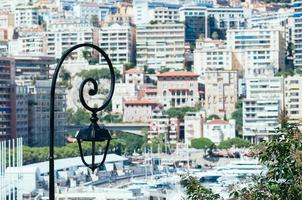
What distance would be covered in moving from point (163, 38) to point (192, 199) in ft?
194

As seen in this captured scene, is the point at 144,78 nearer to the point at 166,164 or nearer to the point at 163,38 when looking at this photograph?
the point at 163,38

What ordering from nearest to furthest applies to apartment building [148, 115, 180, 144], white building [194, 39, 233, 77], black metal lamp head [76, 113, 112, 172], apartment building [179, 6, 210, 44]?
black metal lamp head [76, 113, 112, 172]
apartment building [148, 115, 180, 144]
white building [194, 39, 233, 77]
apartment building [179, 6, 210, 44]

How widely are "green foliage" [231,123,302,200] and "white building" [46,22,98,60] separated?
58002 millimetres

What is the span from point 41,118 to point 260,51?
50.0ft

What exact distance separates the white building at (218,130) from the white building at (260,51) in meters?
6.89

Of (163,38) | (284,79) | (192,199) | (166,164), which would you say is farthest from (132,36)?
(192,199)

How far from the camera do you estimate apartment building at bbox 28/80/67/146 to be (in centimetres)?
5006

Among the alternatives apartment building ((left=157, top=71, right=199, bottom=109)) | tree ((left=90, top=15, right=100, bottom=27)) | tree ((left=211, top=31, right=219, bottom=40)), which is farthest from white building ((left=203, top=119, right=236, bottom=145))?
tree ((left=211, top=31, right=219, bottom=40))

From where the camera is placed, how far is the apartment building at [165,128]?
54969mm

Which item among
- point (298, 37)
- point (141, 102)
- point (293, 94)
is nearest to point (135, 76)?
point (141, 102)

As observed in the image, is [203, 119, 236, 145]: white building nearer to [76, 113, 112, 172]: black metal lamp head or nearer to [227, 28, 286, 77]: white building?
[227, 28, 286, 77]: white building

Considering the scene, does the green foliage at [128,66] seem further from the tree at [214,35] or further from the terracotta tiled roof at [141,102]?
the tree at [214,35]

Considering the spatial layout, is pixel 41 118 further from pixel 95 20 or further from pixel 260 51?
pixel 95 20

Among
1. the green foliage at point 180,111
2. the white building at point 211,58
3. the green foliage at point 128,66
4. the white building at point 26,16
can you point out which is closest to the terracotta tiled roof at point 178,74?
the green foliage at point 180,111
